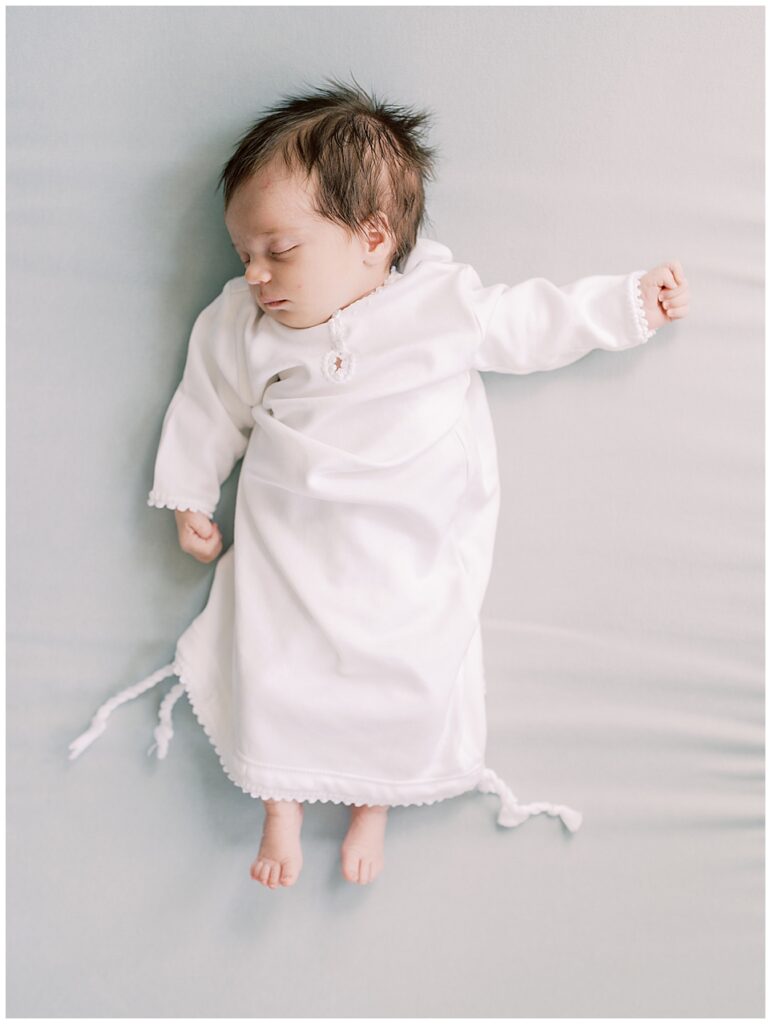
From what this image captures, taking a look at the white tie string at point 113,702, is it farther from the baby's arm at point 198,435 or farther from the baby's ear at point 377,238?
the baby's ear at point 377,238

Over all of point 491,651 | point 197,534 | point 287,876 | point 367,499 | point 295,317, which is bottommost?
point 287,876

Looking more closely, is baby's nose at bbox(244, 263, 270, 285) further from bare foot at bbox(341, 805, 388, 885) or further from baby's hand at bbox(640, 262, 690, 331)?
bare foot at bbox(341, 805, 388, 885)

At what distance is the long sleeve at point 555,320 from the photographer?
104 centimetres

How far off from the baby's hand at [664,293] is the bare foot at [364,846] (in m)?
0.72

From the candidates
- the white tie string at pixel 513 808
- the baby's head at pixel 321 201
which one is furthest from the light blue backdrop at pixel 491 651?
the baby's head at pixel 321 201

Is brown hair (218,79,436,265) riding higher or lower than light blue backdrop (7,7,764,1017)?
higher

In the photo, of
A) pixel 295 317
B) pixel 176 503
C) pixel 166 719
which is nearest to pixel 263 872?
pixel 166 719

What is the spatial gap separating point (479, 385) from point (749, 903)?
0.79 metres

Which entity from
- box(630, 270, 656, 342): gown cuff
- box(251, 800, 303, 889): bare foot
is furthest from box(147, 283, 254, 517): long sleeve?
box(630, 270, 656, 342): gown cuff

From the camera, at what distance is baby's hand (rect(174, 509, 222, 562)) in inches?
42.9

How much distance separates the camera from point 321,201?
0.95 meters

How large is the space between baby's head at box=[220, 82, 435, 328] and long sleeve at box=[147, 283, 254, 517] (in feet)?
0.38

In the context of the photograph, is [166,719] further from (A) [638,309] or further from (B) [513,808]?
(A) [638,309]

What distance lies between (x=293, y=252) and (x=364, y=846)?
74 centimetres
